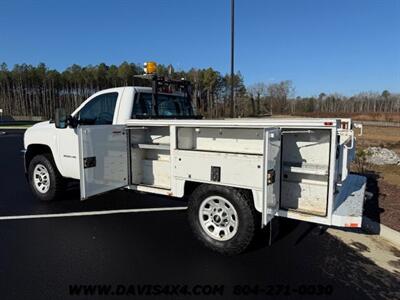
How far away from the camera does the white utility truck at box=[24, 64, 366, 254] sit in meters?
3.85

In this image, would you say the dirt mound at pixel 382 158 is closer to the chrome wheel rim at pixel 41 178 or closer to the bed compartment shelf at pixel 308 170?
the bed compartment shelf at pixel 308 170

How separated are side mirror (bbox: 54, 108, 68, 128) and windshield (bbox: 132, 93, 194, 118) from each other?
1.06 m

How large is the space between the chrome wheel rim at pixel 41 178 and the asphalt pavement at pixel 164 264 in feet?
3.35

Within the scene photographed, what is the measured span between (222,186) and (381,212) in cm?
328

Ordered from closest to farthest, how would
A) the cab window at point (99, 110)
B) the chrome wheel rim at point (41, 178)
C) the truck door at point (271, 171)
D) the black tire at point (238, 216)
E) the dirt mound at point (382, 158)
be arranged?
the truck door at point (271, 171)
the black tire at point (238, 216)
the cab window at point (99, 110)
the chrome wheel rim at point (41, 178)
the dirt mound at point (382, 158)

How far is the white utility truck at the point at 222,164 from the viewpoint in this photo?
12.6 ft

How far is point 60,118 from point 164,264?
2.76 metres

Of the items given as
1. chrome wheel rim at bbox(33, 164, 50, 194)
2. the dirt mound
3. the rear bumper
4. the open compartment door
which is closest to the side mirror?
the open compartment door

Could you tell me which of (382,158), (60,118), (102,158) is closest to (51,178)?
(60,118)

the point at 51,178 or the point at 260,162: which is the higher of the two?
the point at 260,162

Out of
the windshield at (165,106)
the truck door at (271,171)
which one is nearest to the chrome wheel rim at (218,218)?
the truck door at (271,171)

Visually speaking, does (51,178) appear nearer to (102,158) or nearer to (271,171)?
(102,158)

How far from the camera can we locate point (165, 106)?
622cm

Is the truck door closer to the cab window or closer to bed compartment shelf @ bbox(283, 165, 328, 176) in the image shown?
bed compartment shelf @ bbox(283, 165, 328, 176)
